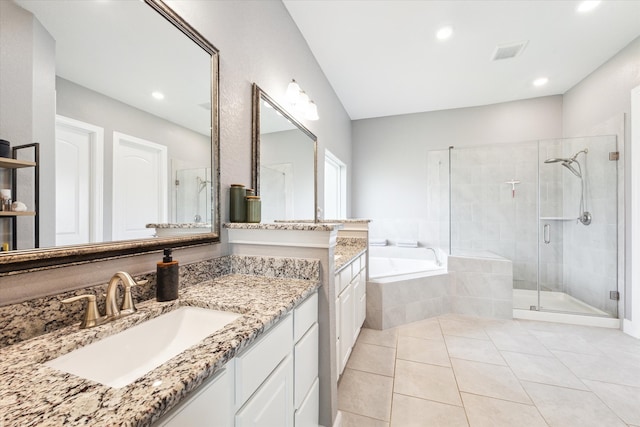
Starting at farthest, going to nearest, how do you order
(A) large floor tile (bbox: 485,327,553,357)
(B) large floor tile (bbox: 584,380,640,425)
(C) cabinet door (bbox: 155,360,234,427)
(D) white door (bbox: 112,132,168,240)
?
(A) large floor tile (bbox: 485,327,553,357) < (B) large floor tile (bbox: 584,380,640,425) < (D) white door (bbox: 112,132,168,240) < (C) cabinet door (bbox: 155,360,234,427)

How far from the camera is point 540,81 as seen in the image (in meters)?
3.20

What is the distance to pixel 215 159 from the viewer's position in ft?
4.20

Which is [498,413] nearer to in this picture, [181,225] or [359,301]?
[359,301]

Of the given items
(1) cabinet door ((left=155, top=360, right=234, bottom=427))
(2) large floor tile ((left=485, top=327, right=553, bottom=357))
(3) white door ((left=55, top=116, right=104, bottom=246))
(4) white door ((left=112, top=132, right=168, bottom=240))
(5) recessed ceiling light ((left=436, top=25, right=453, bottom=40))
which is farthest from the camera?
(5) recessed ceiling light ((left=436, top=25, right=453, bottom=40))

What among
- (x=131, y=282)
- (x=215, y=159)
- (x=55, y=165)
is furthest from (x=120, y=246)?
(x=215, y=159)

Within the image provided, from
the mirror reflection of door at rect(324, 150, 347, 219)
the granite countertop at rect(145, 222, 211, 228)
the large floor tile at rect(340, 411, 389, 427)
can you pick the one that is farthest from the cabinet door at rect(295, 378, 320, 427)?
the mirror reflection of door at rect(324, 150, 347, 219)

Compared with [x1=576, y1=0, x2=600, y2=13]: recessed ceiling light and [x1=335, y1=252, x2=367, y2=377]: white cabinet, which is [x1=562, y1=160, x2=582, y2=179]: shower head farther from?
[x1=335, y1=252, x2=367, y2=377]: white cabinet

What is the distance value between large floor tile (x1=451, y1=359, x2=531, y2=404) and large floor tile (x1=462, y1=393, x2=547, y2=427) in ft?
0.18

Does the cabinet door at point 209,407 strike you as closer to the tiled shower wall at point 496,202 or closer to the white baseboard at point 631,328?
the tiled shower wall at point 496,202

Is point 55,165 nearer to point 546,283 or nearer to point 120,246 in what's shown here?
point 120,246

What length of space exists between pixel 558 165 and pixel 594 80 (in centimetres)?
98

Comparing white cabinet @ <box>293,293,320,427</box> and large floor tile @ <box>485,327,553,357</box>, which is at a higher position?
white cabinet @ <box>293,293,320,427</box>

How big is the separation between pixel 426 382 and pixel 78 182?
2.15 meters

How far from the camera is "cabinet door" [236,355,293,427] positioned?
0.72 meters
